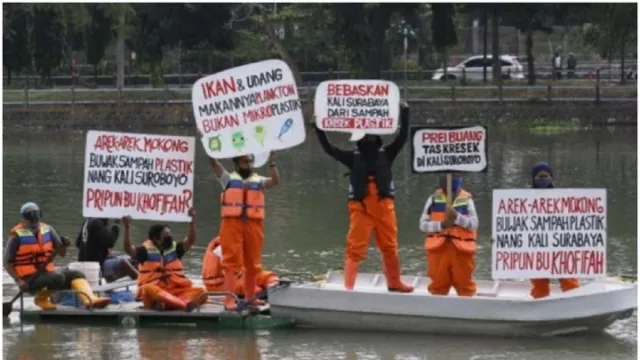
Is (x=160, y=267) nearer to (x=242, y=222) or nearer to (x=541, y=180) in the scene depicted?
(x=242, y=222)

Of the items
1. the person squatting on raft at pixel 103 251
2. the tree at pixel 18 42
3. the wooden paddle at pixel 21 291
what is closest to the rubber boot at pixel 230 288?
the person squatting on raft at pixel 103 251

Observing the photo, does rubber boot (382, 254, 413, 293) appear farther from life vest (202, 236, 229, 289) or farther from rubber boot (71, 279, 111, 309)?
rubber boot (71, 279, 111, 309)

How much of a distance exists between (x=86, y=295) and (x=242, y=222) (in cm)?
159

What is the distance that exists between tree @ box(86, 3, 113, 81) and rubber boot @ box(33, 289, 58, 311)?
37795mm

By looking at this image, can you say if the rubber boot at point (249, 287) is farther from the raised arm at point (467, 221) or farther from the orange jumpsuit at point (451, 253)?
the raised arm at point (467, 221)

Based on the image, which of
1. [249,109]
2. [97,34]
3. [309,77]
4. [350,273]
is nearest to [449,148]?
[350,273]

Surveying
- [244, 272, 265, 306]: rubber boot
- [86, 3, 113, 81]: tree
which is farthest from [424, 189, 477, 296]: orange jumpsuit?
[86, 3, 113, 81]: tree

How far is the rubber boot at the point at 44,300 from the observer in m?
15.1

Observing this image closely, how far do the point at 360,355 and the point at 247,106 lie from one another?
2.40 metres

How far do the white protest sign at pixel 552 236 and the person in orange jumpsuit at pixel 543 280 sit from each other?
148mm

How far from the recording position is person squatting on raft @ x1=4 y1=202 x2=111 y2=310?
48.7 feet

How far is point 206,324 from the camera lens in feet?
48.1

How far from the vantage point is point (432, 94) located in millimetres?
48094

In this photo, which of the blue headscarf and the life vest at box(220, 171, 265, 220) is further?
the life vest at box(220, 171, 265, 220)
